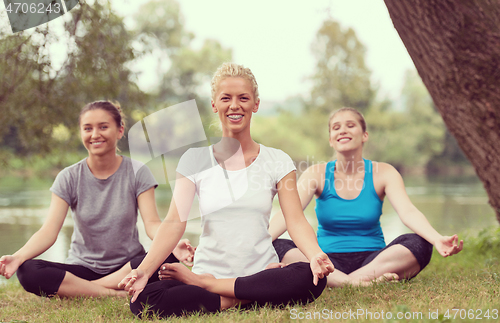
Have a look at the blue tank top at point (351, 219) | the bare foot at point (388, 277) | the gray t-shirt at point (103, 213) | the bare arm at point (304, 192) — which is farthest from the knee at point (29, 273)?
the bare foot at point (388, 277)

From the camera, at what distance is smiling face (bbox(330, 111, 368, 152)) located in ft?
10.8

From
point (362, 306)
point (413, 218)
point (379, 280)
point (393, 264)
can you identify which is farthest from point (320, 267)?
point (413, 218)

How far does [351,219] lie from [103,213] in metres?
1.69

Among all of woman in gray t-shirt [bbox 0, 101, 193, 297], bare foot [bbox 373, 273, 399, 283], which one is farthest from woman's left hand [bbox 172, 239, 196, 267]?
bare foot [bbox 373, 273, 399, 283]

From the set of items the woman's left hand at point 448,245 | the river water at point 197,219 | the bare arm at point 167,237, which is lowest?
the river water at point 197,219

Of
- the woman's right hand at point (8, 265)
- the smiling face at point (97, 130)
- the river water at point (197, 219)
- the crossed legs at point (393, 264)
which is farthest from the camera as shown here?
the river water at point (197, 219)

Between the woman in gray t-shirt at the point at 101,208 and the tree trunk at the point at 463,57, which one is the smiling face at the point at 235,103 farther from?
→ the tree trunk at the point at 463,57

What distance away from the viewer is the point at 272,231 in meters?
3.22

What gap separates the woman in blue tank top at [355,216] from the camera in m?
2.97

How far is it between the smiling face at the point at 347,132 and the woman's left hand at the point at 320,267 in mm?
1273

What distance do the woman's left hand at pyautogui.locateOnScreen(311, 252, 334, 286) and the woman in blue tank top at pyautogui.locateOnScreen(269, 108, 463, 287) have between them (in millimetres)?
830

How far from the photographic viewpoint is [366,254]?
10.4ft

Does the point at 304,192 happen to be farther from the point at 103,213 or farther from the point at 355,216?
the point at 103,213

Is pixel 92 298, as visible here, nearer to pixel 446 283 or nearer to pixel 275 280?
pixel 275 280
